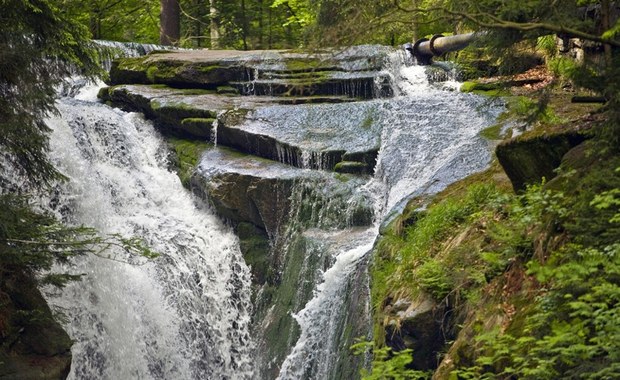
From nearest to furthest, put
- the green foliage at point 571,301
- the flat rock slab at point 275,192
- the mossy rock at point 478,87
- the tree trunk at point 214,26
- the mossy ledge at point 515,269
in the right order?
the green foliage at point 571,301, the mossy ledge at point 515,269, the flat rock slab at point 275,192, the mossy rock at point 478,87, the tree trunk at point 214,26

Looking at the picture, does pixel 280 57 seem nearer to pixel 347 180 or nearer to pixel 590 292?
pixel 347 180

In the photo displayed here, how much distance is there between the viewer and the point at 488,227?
7.67 meters

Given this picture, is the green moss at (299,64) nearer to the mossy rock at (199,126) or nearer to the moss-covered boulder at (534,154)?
the mossy rock at (199,126)

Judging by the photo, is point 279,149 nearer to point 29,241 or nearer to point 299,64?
point 299,64

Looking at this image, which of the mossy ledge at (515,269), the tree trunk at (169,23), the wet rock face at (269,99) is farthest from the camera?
the tree trunk at (169,23)

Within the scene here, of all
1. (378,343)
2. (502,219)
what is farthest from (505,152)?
(378,343)

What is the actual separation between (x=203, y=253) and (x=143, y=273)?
3.87 feet

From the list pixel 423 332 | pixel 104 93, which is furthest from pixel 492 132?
pixel 104 93

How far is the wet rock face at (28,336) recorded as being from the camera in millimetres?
8711

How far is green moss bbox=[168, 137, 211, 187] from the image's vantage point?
50.2 ft

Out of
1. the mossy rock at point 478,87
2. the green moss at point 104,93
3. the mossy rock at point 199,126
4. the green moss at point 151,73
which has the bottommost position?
the mossy rock at point 199,126

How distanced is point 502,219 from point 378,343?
1.76 metres

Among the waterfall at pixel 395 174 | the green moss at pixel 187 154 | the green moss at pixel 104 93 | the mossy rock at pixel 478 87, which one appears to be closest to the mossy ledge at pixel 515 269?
the waterfall at pixel 395 174

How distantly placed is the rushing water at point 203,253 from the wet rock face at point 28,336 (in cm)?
135
